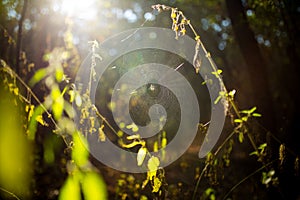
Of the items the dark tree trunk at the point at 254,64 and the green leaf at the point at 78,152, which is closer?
the green leaf at the point at 78,152

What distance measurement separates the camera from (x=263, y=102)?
15.5ft

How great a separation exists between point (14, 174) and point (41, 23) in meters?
2.67

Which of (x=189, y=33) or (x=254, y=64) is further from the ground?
(x=189, y=33)

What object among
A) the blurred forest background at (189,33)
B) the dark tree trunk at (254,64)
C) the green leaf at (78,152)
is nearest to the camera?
the green leaf at (78,152)

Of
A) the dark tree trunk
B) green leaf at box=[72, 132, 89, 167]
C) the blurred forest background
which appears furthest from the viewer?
the dark tree trunk

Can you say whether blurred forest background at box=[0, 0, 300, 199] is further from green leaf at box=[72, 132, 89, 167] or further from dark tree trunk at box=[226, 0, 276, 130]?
green leaf at box=[72, 132, 89, 167]

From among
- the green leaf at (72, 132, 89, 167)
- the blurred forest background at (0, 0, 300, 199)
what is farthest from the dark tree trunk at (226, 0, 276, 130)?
the green leaf at (72, 132, 89, 167)

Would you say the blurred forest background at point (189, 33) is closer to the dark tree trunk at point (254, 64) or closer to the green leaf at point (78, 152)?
the dark tree trunk at point (254, 64)

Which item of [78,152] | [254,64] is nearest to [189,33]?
[254,64]

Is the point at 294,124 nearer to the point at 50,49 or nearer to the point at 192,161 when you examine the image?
the point at 192,161

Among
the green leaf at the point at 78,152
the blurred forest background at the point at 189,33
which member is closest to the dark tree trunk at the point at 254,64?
the blurred forest background at the point at 189,33

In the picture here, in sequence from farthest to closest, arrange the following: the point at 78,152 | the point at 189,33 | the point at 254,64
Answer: the point at 189,33 < the point at 254,64 < the point at 78,152

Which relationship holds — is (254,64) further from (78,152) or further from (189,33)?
(78,152)

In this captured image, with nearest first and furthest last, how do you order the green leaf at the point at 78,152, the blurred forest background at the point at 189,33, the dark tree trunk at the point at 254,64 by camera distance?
the green leaf at the point at 78,152, the blurred forest background at the point at 189,33, the dark tree trunk at the point at 254,64
